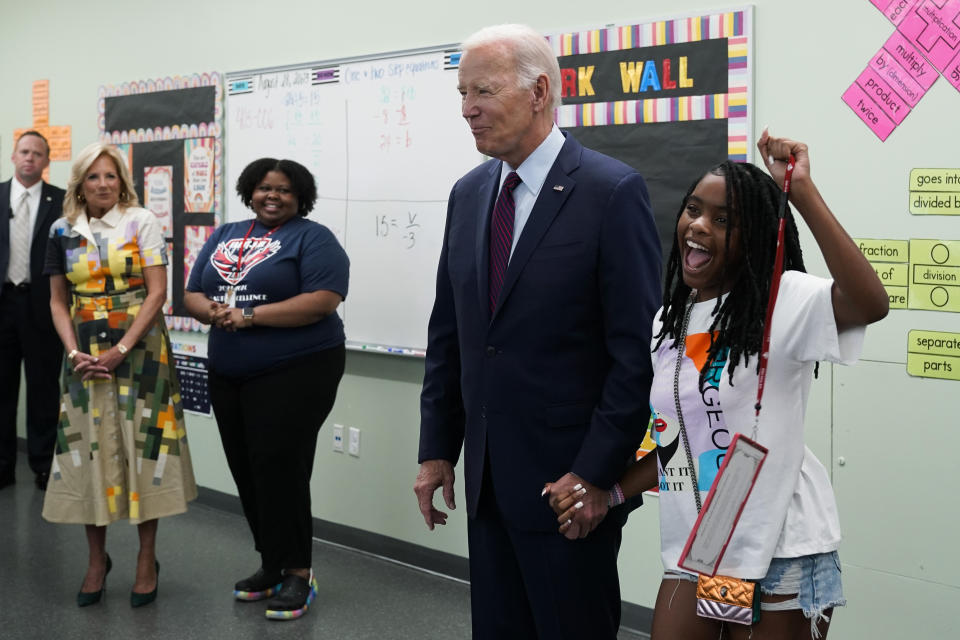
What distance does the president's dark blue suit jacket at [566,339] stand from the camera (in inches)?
64.0

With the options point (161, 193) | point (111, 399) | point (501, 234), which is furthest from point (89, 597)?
point (501, 234)

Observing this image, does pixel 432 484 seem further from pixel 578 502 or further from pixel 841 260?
pixel 841 260

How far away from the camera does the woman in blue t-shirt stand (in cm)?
307

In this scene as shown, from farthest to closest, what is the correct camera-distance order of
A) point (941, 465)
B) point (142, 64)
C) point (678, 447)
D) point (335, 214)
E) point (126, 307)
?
point (142, 64), point (335, 214), point (126, 307), point (941, 465), point (678, 447)

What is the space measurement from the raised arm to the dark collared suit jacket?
13.1 feet

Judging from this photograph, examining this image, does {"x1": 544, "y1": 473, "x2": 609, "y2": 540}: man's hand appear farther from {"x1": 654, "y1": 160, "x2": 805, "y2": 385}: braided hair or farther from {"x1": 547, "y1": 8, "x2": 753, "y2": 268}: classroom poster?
{"x1": 547, "y1": 8, "x2": 753, "y2": 268}: classroom poster

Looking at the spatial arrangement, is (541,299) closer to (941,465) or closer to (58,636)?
(941,465)

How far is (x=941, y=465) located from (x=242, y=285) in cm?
208

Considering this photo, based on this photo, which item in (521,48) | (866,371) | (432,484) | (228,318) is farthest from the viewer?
(228,318)

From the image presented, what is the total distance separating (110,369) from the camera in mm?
3092

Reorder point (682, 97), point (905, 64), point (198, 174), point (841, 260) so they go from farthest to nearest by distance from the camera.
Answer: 1. point (198, 174)
2. point (682, 97)
3. point (905, 64)
4. point (841, 260)

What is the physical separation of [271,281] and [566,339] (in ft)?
5.31

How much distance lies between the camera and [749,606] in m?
1.34

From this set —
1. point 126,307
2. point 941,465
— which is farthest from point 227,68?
point 941,465
